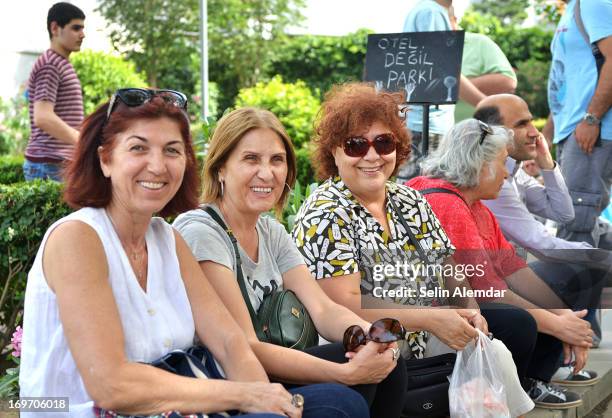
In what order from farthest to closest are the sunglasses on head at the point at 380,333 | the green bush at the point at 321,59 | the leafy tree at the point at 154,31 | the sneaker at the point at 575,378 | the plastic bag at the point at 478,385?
the green bush at the point at 321,59 → the leafy tree at the point at 154,31 → the sneaker at the point at 575,378 → the plastic bag at the point at 478,385 → the sunglasses on head at the point at 380,333

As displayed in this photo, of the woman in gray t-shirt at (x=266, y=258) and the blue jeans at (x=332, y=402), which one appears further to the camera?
the woman in gray t-shirt at (x=266, y=258)

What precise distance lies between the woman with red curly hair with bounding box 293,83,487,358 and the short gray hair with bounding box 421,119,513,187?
0.36 meters

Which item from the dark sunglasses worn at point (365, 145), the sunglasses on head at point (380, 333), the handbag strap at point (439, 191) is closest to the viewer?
the sunglasses on head at point (380, 333)

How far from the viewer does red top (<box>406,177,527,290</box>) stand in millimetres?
3951

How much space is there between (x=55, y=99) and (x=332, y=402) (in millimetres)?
3776

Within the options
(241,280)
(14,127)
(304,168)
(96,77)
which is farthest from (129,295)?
(96,77)

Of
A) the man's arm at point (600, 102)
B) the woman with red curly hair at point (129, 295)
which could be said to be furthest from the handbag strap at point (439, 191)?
the man's arm at point (600, 102)

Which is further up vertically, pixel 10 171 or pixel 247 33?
pixel 247 33

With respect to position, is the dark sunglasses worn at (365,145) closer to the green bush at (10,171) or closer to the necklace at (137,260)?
the necklace at (137,260)

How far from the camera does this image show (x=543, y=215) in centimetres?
535

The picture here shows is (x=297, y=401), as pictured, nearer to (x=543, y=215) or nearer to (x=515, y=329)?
(x=515, y=329)

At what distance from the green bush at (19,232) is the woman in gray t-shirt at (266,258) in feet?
5.87

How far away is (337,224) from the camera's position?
3490 mm

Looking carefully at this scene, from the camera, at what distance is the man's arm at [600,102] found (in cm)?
530
